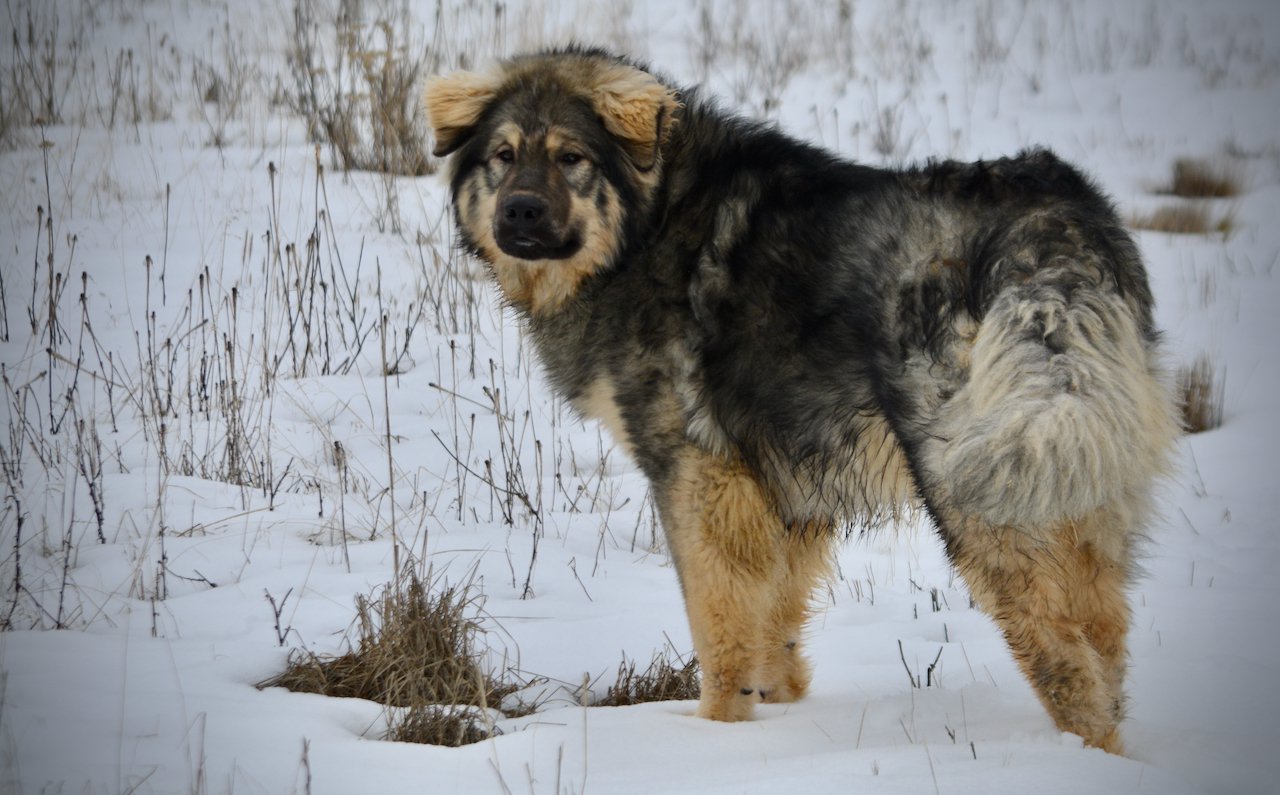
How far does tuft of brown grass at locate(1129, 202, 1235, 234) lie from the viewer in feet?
26.8

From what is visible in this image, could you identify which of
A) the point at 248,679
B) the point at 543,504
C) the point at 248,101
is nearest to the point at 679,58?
the point at 248,101

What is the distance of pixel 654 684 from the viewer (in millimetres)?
3854

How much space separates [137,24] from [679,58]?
5439mm

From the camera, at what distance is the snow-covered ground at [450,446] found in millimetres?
2943

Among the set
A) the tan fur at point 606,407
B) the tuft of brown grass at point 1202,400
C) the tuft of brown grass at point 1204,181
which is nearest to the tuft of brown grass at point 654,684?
the tan fur at point 606,407

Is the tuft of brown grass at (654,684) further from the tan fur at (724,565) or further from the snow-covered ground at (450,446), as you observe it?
the tan fur at (724,565)

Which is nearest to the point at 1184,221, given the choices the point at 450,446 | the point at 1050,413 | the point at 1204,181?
the point at 1204,181

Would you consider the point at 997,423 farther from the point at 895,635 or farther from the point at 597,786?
the point at 895,635

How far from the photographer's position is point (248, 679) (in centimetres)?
348

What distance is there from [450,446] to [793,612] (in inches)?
97.6

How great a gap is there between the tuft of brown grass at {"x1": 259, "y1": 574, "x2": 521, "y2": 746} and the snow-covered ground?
0.48ft

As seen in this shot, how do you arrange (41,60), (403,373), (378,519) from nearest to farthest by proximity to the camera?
1. (378,519)
2. (403,373)
3. (41,60)

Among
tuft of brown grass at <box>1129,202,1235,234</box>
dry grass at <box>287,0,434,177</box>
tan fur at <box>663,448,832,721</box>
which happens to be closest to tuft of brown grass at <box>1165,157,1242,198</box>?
tuft of brown grass at <box>1129,202,1235,234</box>

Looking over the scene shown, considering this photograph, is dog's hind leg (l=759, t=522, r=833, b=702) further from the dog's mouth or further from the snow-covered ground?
the dog's mouth
